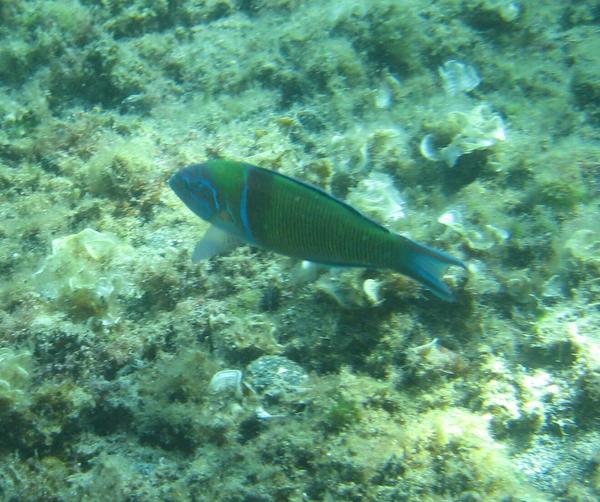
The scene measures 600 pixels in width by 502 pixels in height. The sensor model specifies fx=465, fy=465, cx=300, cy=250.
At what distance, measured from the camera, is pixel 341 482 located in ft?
7.62

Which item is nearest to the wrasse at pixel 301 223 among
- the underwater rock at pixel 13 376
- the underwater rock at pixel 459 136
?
the underwater rock at pixel 13 376

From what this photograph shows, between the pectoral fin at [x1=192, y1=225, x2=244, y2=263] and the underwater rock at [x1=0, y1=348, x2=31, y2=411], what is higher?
the pectoral fin at [x1=192, y1=225, x2=244, y2=263]

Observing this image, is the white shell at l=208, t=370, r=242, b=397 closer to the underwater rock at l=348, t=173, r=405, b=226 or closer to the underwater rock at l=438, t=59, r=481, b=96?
the underwater rock at l=348, t=173, r=405, b=226

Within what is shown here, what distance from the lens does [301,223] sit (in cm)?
207

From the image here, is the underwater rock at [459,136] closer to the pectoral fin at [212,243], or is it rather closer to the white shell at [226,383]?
the pectoral fin at [212,243]

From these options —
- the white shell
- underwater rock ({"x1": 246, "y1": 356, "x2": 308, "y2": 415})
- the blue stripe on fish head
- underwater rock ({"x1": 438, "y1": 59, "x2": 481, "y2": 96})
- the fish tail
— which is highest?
the blue stripe on fish head

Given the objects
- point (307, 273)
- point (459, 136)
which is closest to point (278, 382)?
point (307, 273)

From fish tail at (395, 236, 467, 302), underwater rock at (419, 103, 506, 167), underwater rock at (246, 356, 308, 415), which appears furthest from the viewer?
underwater rock at (419, 103, 506, 167)

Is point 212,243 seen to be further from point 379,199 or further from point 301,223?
point 379,199

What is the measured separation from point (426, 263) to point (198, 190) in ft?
3.73

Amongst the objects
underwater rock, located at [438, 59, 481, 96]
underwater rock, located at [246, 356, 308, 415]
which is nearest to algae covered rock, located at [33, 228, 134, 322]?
underwater rock, located at [246, 356, 308, 415]

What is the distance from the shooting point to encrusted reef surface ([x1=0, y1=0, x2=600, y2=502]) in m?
2.46

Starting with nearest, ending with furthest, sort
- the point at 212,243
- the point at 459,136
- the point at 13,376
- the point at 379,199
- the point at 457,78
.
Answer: the point at 212,243
the point at 13,376
the point at 379,199
the point at 459,136
the point at 457,78

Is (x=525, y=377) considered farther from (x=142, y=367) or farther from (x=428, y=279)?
(x=142, y=367)
